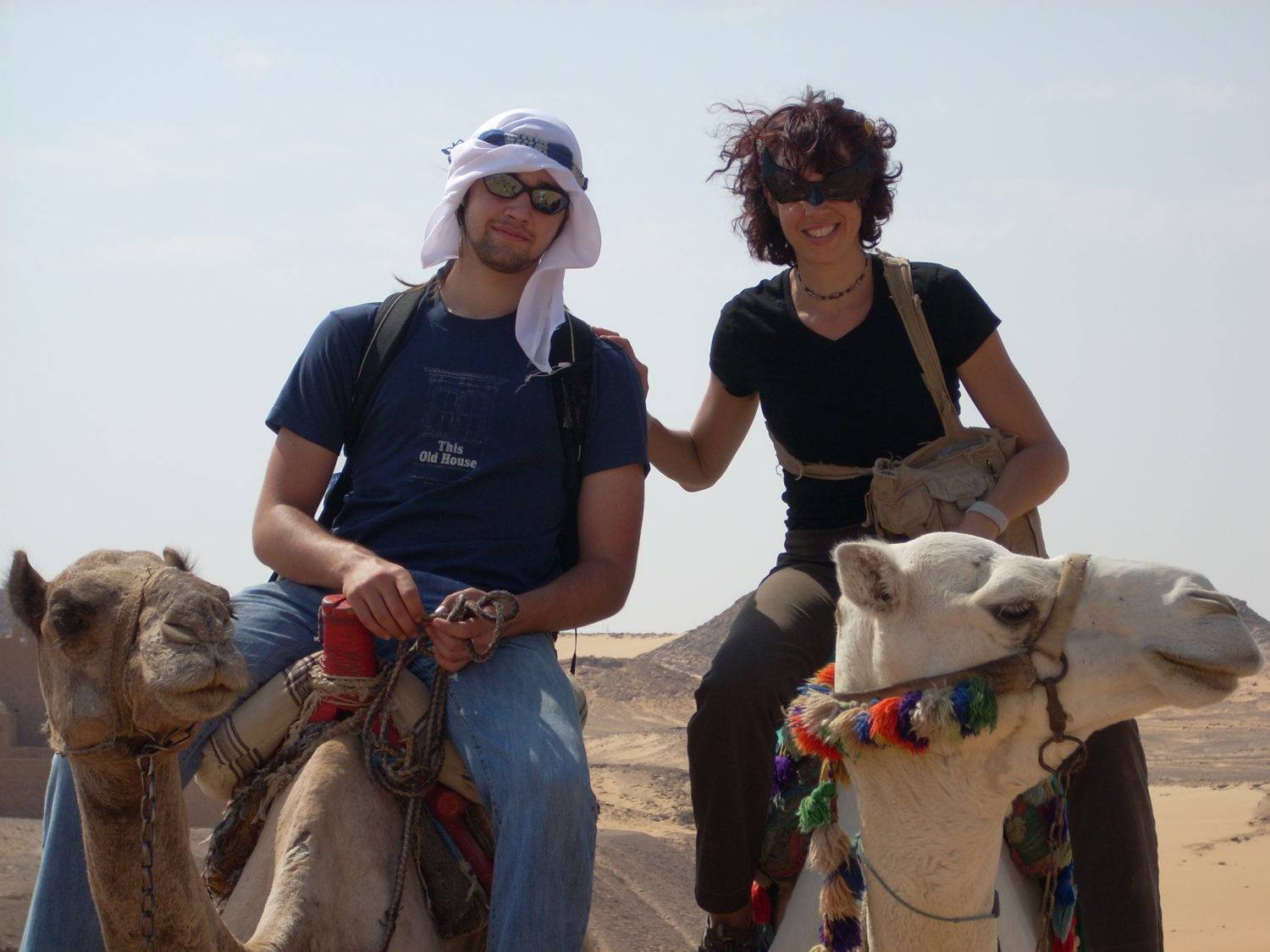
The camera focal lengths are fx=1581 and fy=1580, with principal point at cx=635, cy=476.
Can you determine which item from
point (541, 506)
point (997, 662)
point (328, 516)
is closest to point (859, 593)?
point (997, 662)

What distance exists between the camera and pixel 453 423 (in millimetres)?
4980

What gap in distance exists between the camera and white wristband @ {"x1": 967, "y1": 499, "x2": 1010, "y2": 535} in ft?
16.2

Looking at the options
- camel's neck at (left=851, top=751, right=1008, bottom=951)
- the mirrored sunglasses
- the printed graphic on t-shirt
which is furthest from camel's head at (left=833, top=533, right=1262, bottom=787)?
the mirrored sunglasses

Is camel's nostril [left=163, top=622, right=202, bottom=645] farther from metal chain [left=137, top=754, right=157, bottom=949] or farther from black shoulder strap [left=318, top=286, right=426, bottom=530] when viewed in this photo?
black shoulder strap [left=318, top=286, right=426, bottom=530]

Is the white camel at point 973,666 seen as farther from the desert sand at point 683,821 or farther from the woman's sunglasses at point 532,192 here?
the desert sand at point 683,821

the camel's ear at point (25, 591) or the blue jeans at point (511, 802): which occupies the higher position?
the camel's ear at point (25, 591)

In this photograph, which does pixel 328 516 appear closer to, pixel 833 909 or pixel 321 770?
pixel 321 770

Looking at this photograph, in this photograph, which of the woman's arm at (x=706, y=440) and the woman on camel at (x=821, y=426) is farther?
the woman's arm at (x=706, y=440)

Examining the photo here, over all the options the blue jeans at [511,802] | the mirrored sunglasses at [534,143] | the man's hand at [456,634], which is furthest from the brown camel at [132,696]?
the mirrored sunglasses at [534,143]

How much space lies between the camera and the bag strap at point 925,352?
5355 millimetres

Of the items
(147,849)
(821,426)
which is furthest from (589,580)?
(147,849)

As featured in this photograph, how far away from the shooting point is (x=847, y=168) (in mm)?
5523

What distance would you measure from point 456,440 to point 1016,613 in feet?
6.53

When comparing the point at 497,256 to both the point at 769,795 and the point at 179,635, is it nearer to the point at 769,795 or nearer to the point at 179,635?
the point at 769,795
